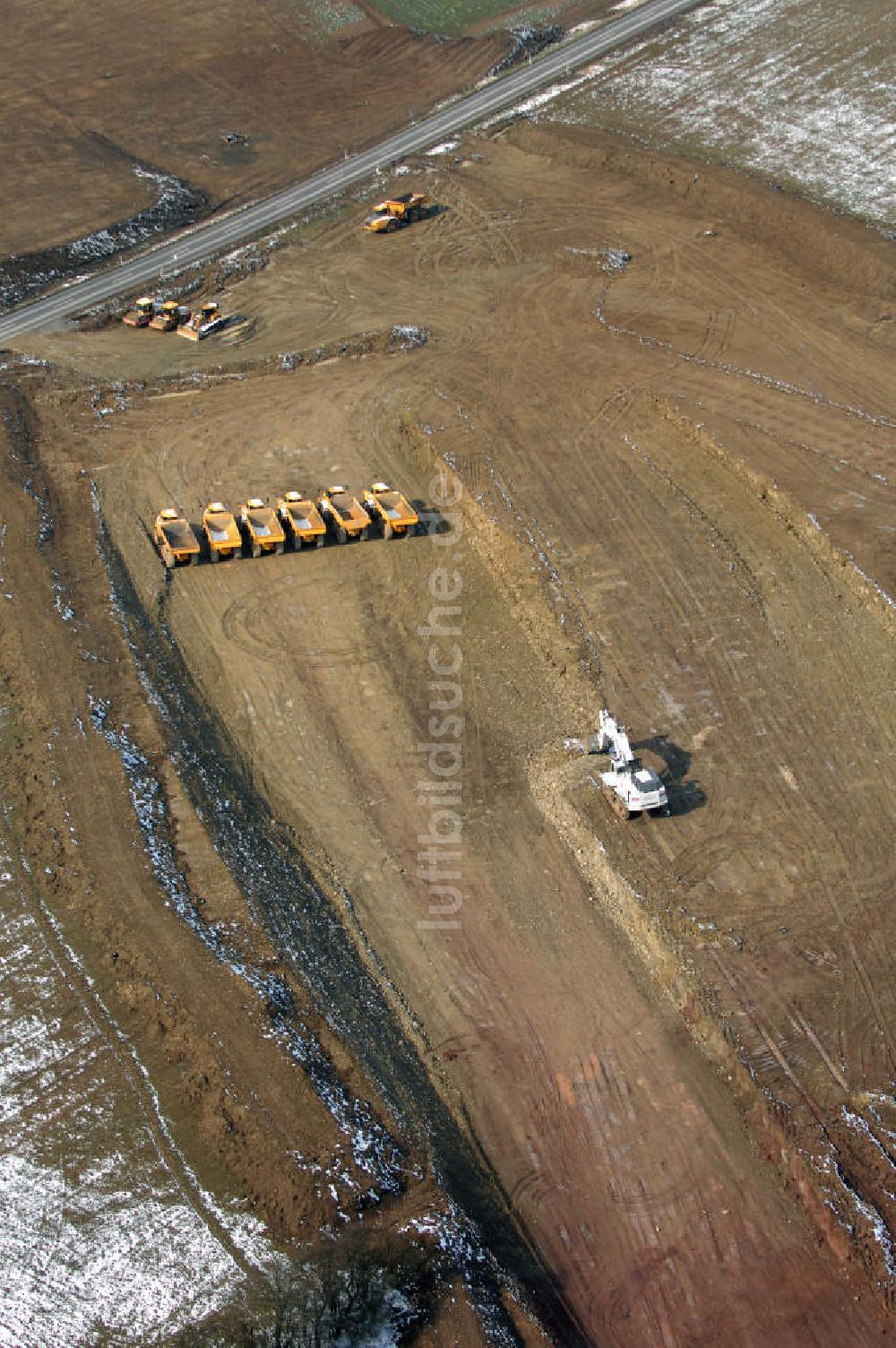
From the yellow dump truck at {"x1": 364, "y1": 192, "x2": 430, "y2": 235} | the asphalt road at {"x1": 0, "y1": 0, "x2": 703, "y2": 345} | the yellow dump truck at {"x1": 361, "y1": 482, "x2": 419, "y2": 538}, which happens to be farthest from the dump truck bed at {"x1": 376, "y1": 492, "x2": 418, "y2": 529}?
the yellow dump truck at {"x1": 364, "y1": 192, "x2": 430, "y2": 235}

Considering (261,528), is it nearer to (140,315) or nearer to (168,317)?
(168,317)

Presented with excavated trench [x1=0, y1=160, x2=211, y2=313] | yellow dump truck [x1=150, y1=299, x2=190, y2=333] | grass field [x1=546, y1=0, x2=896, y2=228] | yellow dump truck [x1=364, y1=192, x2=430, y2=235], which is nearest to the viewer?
yellow dump truck [x1=150, y1=299, x2=190, y2=333]

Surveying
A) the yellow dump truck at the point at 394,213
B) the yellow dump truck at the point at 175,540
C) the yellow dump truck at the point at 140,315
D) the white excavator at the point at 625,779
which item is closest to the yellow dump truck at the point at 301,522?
the yellow dump truck at the point at 175,540

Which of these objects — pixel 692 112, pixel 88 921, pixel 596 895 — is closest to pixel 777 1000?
pixel 596 895

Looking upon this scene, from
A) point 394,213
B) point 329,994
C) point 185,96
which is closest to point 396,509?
point 329,994

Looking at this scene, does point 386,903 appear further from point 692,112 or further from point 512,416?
point 692,112

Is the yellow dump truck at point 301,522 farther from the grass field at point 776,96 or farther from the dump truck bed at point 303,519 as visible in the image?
the grass field at point 776,96

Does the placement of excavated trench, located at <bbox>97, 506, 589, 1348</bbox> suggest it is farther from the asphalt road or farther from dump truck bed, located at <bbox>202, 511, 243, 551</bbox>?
the asphalt road
